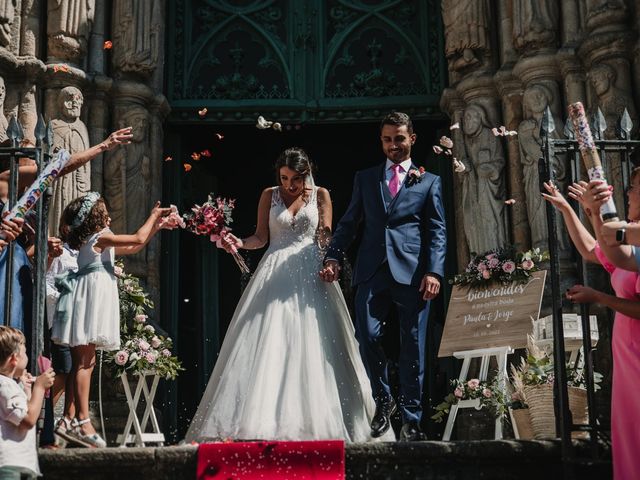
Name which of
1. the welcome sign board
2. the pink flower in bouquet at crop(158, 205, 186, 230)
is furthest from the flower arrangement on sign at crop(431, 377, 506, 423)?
the pink flower in bouquet at crop(158, 205, 186, 230)

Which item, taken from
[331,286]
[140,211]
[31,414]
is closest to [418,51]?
[140,211]

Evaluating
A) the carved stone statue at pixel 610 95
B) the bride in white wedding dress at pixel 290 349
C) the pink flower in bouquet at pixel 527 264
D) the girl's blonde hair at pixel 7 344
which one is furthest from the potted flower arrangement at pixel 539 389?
the girl's blonde hair at pixel 7 344

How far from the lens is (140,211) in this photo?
9.87 metres

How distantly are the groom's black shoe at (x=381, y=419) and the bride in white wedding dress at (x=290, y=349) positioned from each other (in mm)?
86

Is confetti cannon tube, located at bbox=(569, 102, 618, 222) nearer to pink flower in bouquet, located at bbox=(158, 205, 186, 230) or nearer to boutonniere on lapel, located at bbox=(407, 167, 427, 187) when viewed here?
boutonniere on lapel, located at bbox=(407, 167, 427, 187)

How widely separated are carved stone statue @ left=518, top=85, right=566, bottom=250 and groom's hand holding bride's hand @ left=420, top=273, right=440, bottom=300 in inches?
135

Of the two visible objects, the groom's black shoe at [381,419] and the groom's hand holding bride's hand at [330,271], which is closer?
the groom's black shoe at [381,419]

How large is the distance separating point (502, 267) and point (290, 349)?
2722 mm

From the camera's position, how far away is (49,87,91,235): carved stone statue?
365 inches

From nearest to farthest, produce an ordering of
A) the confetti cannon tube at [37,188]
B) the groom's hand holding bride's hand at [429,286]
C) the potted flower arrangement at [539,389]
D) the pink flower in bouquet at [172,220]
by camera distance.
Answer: the confetti cannon tube at [37,188] < the groom's hand holding bride's hand at [429,286] < the pink flower in bouquet at [172,220] < the potted flower arrangement at [539,389]

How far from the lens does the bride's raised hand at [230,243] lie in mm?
6824

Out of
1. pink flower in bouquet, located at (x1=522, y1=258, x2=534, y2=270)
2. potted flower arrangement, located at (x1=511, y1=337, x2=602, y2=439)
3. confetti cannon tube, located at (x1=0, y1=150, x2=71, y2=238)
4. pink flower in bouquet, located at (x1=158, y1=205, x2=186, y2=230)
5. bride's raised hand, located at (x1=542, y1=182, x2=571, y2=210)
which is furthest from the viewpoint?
pink flower in bouquet, located at (x1=522, y1=258, x2=534, y2=270)

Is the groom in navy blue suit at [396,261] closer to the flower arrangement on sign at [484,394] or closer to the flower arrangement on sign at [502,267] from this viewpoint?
the flower arrangement on sign at [484,394]

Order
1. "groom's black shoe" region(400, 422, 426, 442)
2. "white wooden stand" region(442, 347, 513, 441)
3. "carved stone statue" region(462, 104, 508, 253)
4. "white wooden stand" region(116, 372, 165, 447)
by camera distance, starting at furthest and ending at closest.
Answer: "carved stone statue" region(462, 104, 508, 253) < "white wooden stand" region(442, 347, 513, 441) < "white wooden stand" region(116, 372, 165, 447) < "groom's black shoe" region(400, 422, 426, 442)
